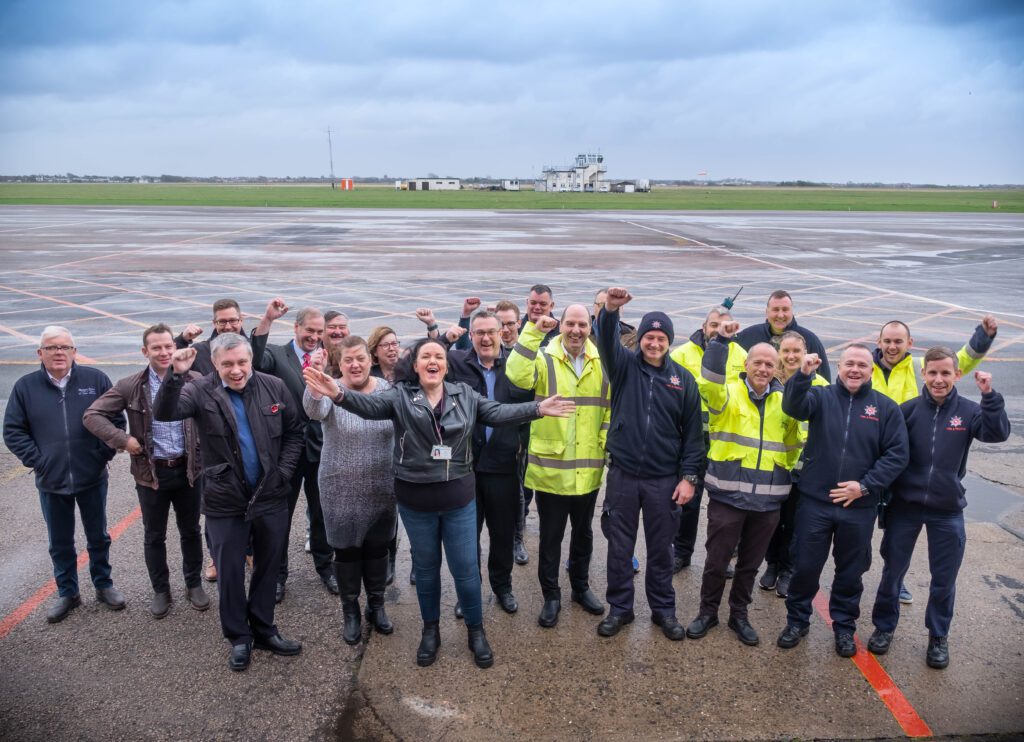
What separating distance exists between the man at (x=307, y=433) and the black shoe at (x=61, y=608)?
1387 mm

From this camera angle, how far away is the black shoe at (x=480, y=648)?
15.5 ft

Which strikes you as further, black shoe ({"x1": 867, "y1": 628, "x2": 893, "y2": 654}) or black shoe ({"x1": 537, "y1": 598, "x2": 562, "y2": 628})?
black shoe ({"x1": 537, "y1": 598, "x2": 562, "y2": 628})

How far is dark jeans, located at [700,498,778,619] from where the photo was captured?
5.03 m

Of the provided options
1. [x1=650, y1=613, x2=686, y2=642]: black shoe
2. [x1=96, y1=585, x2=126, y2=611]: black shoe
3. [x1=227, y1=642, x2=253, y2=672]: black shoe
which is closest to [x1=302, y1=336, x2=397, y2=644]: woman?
[x1=227, y1=642, x2=253, y2=672]: black shoe

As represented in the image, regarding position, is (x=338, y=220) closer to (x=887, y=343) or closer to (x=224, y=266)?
(x=224, y=266)

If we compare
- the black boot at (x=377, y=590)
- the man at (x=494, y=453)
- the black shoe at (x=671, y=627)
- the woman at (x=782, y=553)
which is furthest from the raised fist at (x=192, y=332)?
the woman at (x=782, y=553)

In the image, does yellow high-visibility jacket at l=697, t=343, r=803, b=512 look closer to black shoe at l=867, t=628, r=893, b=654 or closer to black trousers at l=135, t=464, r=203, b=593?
black shoe at l=867, t=628, r=893, b=654

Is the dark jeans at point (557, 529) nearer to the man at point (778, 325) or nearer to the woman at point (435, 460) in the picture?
the woman at point (435, 460)

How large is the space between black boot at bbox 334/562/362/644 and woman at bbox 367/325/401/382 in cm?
133

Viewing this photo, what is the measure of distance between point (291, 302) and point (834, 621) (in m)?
15.7

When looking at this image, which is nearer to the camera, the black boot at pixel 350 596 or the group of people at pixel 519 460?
the group of people at pixel 519 460

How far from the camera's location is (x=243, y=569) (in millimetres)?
4754

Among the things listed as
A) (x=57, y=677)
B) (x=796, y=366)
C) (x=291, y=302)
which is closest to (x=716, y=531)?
(x=796, y=366)

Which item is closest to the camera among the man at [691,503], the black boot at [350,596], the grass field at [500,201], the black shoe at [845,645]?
the black shoe at [845,645]
